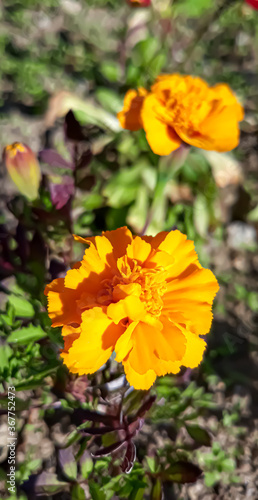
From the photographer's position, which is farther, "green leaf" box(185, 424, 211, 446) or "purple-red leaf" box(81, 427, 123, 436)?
"green leaf" box(185, 424, 211, 446)

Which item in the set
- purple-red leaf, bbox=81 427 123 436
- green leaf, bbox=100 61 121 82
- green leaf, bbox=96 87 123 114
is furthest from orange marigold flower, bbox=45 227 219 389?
green leaf, bbox=100 61 121 82

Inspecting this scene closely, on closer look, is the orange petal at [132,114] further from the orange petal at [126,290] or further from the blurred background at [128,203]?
the orange petal at [126,290]

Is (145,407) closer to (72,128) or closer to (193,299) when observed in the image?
(193,299)

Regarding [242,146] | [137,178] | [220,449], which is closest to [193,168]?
[137,178]

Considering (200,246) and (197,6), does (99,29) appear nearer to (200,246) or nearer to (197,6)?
(197,6)

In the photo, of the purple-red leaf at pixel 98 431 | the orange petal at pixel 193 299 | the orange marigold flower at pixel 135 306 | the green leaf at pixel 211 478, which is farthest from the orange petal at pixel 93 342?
the green leaf at pixel 211 478

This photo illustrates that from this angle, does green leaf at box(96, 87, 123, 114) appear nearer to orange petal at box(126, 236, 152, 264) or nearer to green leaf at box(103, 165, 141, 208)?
green leaf at box(103, 165, 141, 208)
